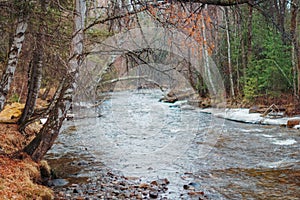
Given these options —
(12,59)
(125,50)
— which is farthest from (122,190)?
(12,59)

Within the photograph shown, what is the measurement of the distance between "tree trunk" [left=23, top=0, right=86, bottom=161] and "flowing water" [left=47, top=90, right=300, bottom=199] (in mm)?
828

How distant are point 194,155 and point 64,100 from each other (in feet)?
12.0

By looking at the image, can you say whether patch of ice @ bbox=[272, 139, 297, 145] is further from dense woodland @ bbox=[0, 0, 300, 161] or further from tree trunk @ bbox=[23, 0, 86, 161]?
tree trunk @ bbox=[23, 0, 86, 161]

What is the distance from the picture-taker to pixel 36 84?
7.11 m

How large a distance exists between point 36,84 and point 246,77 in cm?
1355

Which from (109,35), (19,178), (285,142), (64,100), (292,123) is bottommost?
(285,142)

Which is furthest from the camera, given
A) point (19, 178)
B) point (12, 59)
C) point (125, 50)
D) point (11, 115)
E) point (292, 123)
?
point (292, 123)

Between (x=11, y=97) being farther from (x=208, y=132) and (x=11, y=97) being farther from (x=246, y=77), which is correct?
(x=246, y=77)

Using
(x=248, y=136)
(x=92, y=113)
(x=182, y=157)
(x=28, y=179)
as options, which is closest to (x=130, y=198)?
(x=28, y=179)

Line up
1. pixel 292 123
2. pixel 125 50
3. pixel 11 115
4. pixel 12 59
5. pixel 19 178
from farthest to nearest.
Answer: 1. pixel 292 123
2. pixel 11 115
3. pixel 12 59
4. pixel 125 50
5. pixel 19 178

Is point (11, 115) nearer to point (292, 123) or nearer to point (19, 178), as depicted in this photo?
point (19, 178)

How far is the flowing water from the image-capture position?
17.6ft

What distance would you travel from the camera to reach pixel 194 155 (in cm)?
759

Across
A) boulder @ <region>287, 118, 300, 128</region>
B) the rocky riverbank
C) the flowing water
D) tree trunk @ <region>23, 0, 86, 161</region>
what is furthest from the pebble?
boulder @ <region>287, 118, 300, 128</region>
